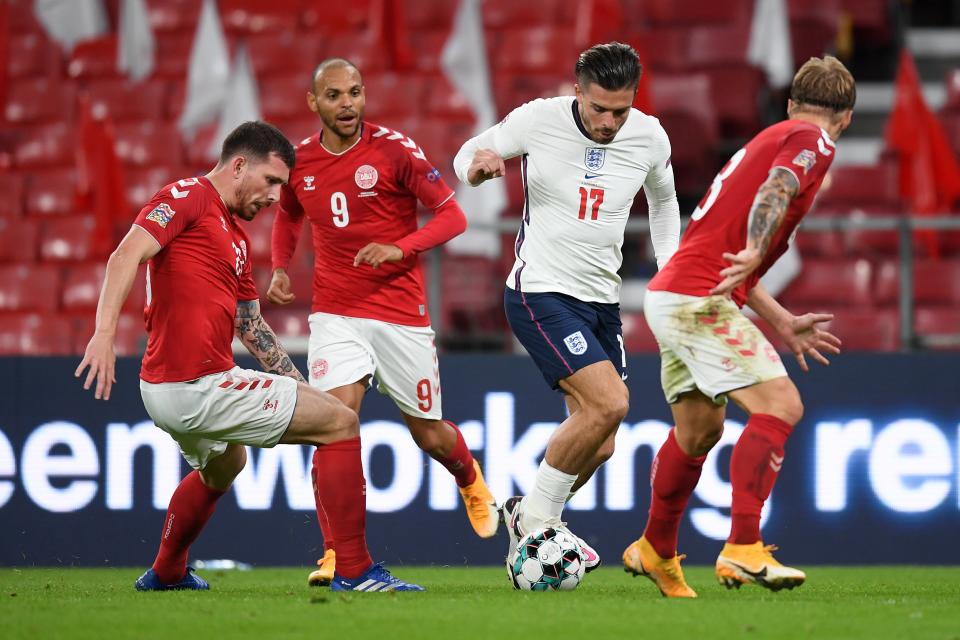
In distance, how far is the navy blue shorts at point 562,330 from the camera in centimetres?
614

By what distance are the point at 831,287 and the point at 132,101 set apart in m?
6.56

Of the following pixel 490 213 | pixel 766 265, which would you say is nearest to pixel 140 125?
pixel 490 213

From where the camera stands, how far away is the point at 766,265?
18.1 ft

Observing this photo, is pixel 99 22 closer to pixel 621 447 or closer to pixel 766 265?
pixel 621 447

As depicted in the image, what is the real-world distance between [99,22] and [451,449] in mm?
8778

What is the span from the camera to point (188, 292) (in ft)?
18.3

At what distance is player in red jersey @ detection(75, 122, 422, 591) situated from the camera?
5.56 meters

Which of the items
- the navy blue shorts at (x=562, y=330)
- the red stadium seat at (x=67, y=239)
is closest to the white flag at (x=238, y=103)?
the red stadium seat at (x=67, y=239)

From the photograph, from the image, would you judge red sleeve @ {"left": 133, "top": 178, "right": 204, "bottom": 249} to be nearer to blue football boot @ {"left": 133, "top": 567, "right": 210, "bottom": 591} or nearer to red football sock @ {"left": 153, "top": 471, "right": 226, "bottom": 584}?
red football sock @ {"left": 153, "top": 471, "right": 226, "bottom": 584}

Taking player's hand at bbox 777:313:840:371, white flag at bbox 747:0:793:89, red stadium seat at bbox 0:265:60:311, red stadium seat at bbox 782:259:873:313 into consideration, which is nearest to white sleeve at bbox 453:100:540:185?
player's hand at bbox 777:313:840:371

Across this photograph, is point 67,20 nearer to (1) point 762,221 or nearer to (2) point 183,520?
(2) point 183,520

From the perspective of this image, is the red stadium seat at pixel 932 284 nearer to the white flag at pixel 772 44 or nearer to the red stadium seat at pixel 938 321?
the red stadium seat at pixel 938 321

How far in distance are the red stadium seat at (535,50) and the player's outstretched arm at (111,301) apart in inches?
285

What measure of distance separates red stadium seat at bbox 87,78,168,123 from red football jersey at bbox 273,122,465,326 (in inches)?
264
